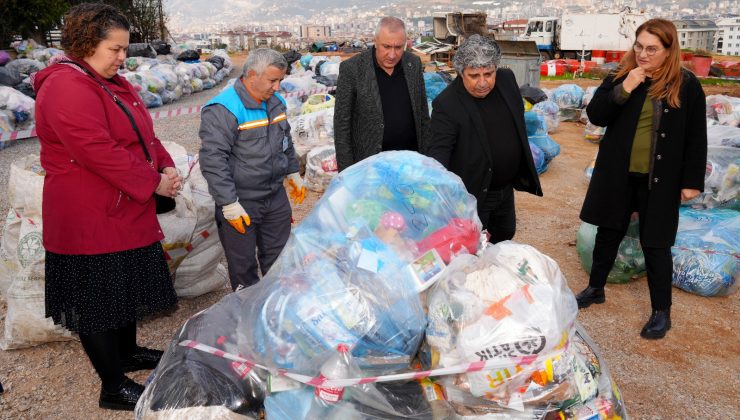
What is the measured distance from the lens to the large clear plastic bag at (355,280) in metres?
1.61

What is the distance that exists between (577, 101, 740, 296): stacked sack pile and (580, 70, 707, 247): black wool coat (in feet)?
2.49

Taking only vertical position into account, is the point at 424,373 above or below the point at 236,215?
below

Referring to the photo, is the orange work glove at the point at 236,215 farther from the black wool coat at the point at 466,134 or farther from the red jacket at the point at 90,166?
the black wool coat at the point at 466,134

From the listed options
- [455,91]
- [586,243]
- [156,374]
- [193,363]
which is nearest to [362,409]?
[193,363]

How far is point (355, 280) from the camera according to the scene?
5.54ft

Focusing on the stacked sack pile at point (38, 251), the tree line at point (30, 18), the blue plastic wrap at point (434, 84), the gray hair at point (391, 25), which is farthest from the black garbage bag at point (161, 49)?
the gray hair at point (391, 25)

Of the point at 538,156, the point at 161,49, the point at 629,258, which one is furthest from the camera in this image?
the point at 161,49

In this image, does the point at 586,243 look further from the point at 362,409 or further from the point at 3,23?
the point at 3,23

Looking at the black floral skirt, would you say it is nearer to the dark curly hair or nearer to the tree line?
the dark curly hair

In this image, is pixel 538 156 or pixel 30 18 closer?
pixel 538 156

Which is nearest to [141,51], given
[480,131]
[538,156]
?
[538,156]

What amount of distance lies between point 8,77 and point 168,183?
29.2 ft

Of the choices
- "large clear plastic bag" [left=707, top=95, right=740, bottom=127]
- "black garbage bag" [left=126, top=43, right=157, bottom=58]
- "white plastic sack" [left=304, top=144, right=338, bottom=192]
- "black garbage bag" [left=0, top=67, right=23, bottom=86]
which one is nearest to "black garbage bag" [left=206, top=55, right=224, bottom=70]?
"black garbage bag" [left=126, top=43, right=157, bottom=58]

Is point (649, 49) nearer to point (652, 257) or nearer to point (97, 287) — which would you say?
point (652, 257)
